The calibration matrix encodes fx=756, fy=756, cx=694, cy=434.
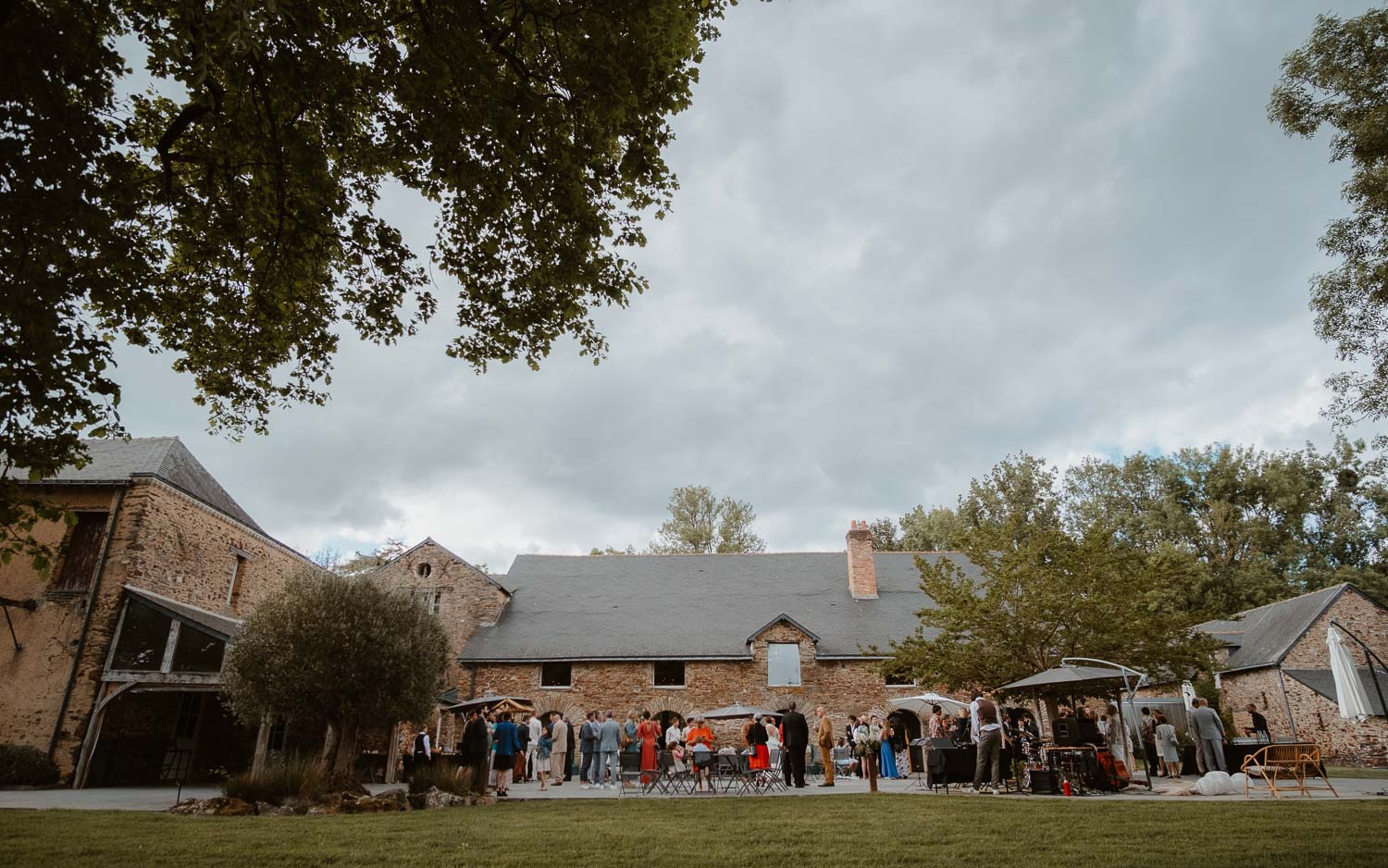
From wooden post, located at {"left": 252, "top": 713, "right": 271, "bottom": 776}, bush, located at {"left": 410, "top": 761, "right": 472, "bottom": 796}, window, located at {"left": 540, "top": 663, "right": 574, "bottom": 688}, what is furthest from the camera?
window, located at {"left": 540, "top": 663, "right": 574, "bottom": 688}

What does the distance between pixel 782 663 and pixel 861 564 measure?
5450 mm

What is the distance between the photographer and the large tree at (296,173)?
5250 mm

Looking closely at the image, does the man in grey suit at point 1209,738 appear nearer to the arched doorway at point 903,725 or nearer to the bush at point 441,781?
the arched doorway at point 903,725

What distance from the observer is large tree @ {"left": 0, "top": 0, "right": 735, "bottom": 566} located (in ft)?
17.2

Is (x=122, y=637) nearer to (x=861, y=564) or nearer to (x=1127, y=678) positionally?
(x=1127, y=678)

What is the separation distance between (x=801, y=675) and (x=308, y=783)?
15.0 m

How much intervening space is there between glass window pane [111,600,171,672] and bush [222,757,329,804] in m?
6.73

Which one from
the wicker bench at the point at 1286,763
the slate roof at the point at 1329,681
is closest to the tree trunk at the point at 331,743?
the wicker bench at the point at 1286,763

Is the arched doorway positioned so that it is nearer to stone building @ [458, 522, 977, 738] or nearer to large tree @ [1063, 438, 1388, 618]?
stone building @ [458, 522, 977, 738]

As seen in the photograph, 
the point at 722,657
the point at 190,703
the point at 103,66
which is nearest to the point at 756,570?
the point at 722,657

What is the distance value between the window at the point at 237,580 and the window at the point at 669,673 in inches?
464

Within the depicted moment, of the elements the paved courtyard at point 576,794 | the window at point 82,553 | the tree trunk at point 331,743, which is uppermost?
the window at point 82,553

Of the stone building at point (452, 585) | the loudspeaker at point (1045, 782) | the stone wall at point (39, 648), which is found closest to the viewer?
the loudspeaker at point (1045, 782)

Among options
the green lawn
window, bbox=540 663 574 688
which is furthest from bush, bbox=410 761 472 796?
window, bbox=540 663 574 688
